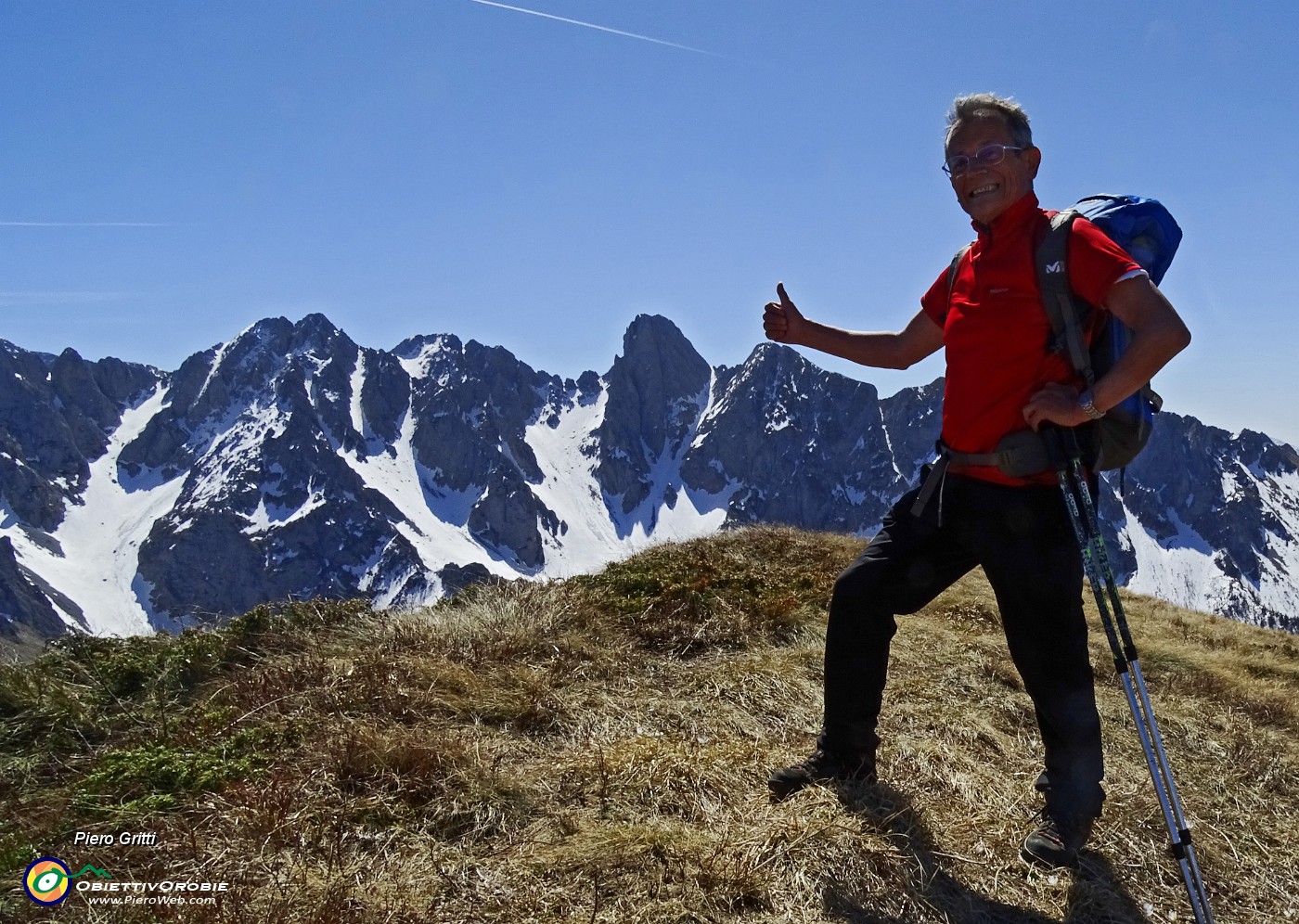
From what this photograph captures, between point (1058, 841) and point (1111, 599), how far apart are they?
1284 mm

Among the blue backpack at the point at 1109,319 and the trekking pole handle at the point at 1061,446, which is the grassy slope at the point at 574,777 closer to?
the trekking pole handle at the point at 1061,446

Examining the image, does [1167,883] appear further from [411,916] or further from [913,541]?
[411,916]

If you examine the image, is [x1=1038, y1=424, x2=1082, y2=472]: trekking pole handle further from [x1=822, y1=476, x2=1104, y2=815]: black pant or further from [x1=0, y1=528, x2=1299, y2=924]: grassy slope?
[x1=0, y1=528, x2=1299, y2=924]: grassy slope

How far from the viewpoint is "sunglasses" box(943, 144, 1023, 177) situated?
4.35 meters

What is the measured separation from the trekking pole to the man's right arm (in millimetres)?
1437

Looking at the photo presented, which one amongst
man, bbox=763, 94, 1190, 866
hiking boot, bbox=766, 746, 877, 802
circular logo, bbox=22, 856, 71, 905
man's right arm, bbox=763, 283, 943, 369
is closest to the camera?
circular logo, bbox=22, 856, 71, 905

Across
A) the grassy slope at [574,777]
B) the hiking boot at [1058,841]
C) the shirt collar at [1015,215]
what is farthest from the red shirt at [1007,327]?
the grassy slope at [574,777]

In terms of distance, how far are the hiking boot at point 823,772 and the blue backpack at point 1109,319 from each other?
2.09 meters

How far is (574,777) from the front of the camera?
465cm

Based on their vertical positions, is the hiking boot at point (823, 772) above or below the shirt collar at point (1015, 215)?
below

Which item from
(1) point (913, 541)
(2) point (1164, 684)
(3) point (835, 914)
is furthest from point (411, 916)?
(2) point (1164, 684)

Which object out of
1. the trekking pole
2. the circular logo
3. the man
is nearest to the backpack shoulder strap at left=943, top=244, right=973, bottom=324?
the man

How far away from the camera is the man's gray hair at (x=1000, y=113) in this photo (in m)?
4.44

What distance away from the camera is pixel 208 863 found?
12.0ft
